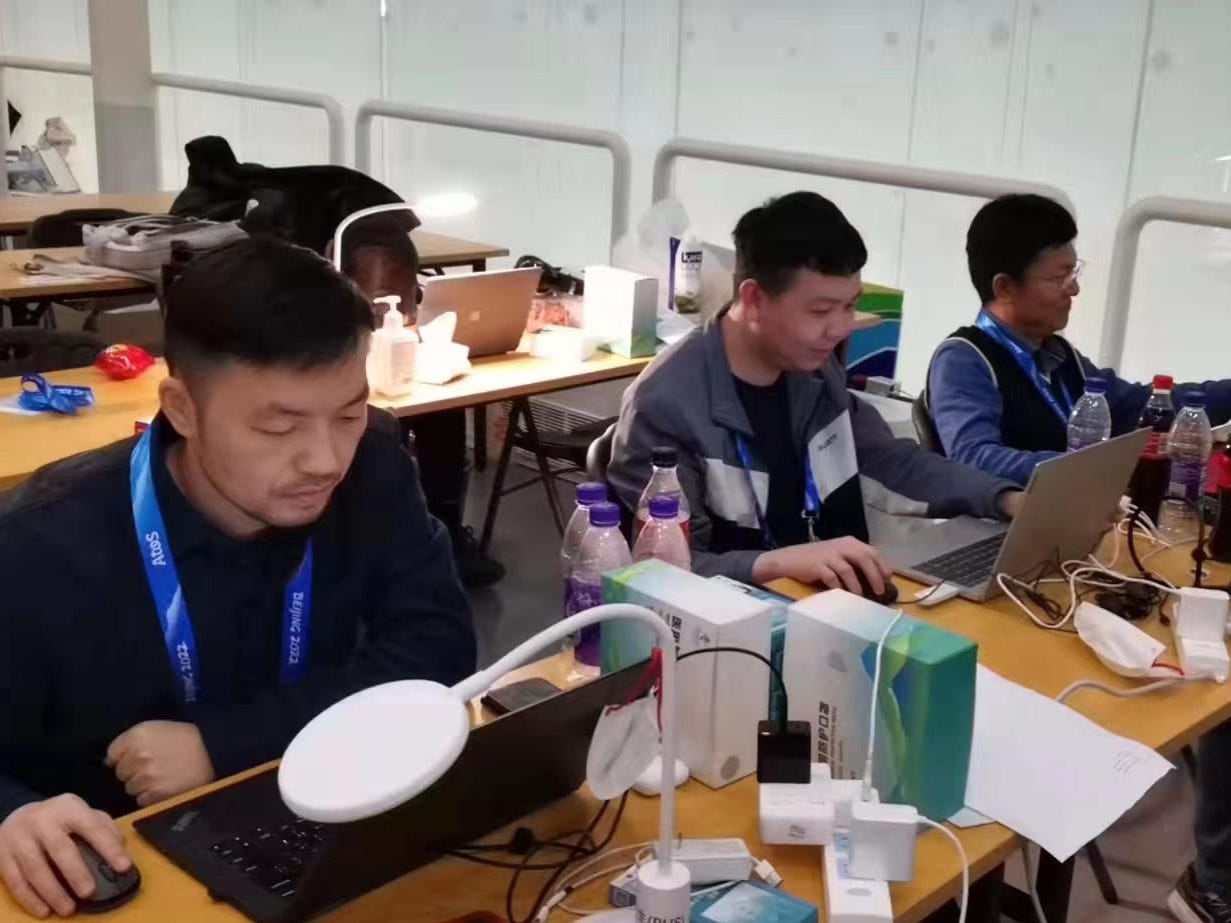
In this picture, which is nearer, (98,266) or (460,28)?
(98,266)

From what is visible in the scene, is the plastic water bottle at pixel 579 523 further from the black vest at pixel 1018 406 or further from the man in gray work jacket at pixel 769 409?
the black vest at pixel 1018 406

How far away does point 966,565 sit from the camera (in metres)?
2.06

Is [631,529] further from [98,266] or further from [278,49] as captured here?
[278,49]

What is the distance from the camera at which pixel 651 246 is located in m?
3.87

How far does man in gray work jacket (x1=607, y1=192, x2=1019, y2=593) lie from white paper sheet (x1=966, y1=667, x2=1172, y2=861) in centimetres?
53

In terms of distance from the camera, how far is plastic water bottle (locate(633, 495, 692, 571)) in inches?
67.8

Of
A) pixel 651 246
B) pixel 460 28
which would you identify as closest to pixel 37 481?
pixel 651 246

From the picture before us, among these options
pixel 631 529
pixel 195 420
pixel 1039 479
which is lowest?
pixel 631 529

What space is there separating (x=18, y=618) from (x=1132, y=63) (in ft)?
11.4

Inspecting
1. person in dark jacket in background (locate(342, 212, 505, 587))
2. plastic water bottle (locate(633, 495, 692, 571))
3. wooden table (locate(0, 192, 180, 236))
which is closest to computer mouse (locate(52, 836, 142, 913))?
plastic water bottle (locate(633, 495, 692, 571))

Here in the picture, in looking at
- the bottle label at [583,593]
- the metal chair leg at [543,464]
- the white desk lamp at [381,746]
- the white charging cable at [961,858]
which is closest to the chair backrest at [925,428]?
the bottle label at [583,593]

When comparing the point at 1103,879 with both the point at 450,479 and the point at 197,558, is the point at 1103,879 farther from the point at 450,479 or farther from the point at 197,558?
the point at 450,479

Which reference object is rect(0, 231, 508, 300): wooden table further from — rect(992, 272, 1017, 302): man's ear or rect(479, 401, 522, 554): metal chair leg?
rect(992, 272, 1017, 302): man's ear

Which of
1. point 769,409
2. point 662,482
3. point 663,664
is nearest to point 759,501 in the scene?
point 769,409
